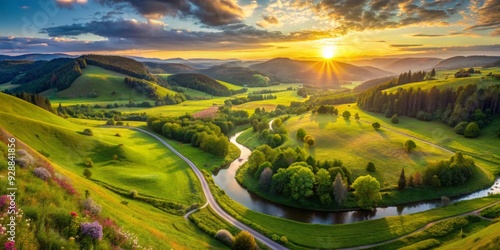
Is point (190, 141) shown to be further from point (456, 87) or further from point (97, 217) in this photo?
point (456, 87)

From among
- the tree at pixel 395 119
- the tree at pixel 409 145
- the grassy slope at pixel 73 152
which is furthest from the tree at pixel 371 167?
the tree at pixel 395 119

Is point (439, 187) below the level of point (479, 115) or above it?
below

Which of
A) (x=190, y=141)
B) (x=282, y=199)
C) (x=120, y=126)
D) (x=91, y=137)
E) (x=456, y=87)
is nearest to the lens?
(x=282, y=199)

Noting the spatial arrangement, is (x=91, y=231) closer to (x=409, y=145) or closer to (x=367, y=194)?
(x=367, y=194)

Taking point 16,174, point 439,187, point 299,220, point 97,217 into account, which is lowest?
point 299,220

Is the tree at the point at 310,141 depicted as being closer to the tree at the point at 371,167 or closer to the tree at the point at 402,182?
the tree at the point at 371,167

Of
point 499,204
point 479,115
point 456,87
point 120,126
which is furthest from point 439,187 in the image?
point 120,126

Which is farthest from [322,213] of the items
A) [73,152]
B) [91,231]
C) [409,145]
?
[73,152]
